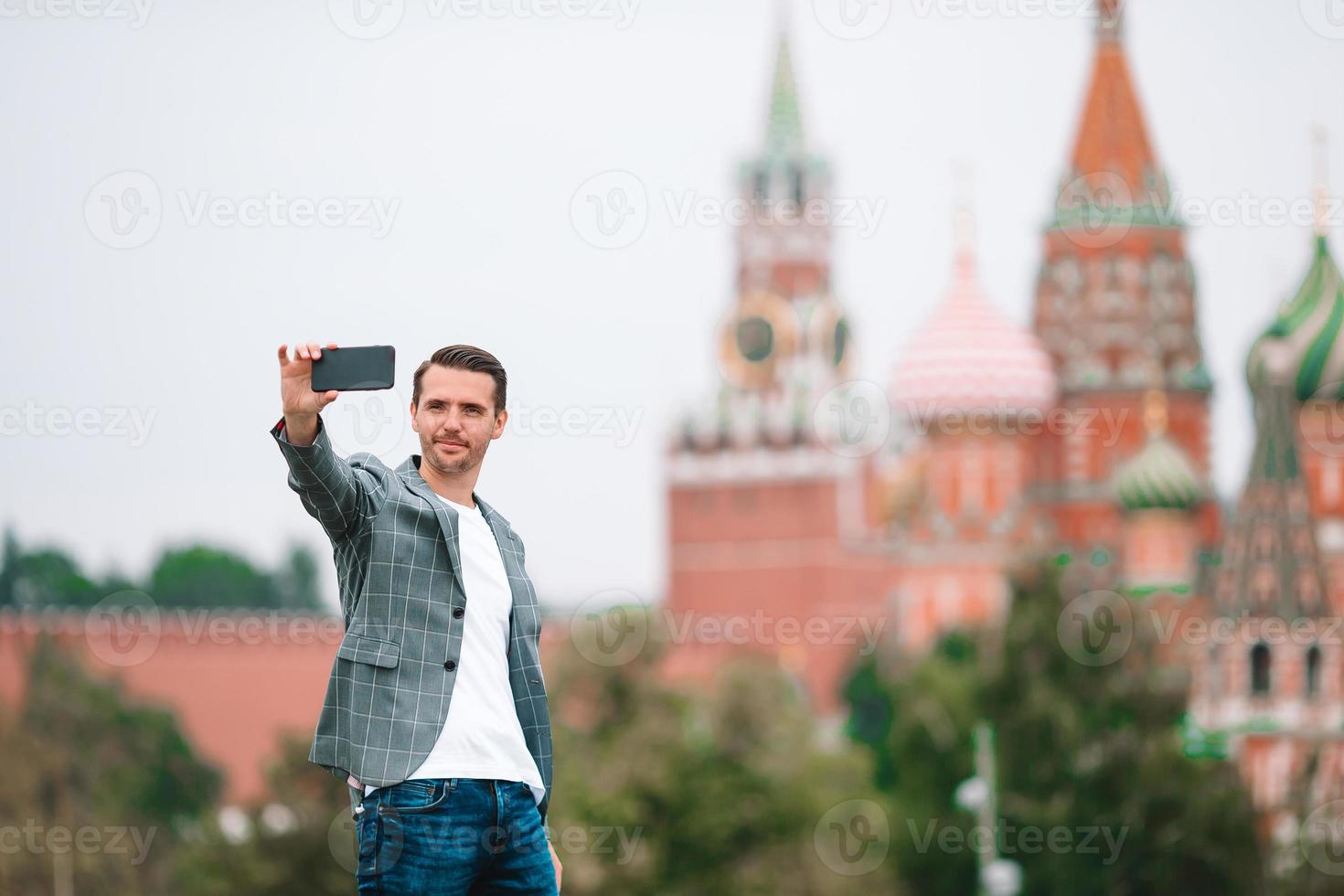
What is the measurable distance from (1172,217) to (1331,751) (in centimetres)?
2777

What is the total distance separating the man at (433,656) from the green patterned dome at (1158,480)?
2357 inches

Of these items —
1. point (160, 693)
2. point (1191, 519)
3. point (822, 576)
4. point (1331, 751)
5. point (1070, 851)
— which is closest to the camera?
point (1070, 851)

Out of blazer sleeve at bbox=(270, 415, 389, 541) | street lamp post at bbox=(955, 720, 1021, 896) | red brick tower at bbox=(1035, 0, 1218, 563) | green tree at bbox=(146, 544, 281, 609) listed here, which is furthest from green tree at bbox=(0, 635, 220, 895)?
blazer sleeve at bbox=(270, 415, 389, 541)

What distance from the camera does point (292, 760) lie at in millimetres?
37062

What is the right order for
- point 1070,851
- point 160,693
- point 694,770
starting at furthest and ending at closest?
point 160,693 → point 694,770 → point 1070,851

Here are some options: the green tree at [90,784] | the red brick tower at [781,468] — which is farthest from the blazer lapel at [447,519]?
the red brick tower at [781,468]

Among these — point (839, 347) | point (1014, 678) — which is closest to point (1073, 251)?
point (839, 347)

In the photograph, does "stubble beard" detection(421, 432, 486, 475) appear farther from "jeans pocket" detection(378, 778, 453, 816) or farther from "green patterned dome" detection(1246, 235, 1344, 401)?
"green patterned dome" detection(1246, 235, 1344, 401)

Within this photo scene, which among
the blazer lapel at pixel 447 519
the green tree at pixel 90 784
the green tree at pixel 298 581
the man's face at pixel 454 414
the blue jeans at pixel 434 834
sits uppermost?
the man's face at pixel 454 414

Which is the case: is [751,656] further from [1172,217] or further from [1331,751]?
[1172,217]

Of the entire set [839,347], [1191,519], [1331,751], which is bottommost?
[1331,751]

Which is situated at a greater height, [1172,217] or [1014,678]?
[1172,217]

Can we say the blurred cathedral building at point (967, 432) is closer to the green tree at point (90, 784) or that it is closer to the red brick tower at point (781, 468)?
the red brick tower at point (781, 468)

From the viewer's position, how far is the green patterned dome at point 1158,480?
2534 inches
